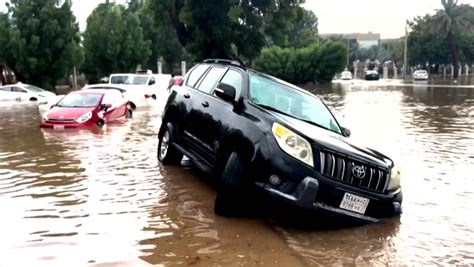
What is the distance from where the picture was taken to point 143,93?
23.3 metres

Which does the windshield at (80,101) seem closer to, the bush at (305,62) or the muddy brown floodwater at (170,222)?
the muddy brown floodwater at (170,222)

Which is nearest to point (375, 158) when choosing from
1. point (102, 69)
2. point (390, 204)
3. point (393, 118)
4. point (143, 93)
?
point (390, 204)

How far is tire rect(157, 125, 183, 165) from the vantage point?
8.66 metres

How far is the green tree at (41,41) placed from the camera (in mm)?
36094

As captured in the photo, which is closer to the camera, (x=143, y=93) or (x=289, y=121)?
A: (x=289, y=121)

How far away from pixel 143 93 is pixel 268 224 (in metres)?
18.2

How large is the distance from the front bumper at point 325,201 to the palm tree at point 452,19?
7036 cm

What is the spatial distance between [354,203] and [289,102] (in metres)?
1.93

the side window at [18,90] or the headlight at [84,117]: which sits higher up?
the side window at [18,90]

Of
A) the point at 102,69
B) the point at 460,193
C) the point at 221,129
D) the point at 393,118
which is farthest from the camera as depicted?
the point at 102,69

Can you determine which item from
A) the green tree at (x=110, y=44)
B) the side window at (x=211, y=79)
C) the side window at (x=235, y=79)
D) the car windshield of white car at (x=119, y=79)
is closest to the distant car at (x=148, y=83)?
the car windshield of white car at (x=119, y=79)

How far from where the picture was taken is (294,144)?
5422mm

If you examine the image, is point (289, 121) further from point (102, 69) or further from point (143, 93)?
point (102, 69)

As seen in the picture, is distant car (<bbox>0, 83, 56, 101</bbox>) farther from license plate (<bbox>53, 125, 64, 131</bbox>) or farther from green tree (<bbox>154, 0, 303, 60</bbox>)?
license plate (<bbox>53, 125, 64, 131</bbox>)
